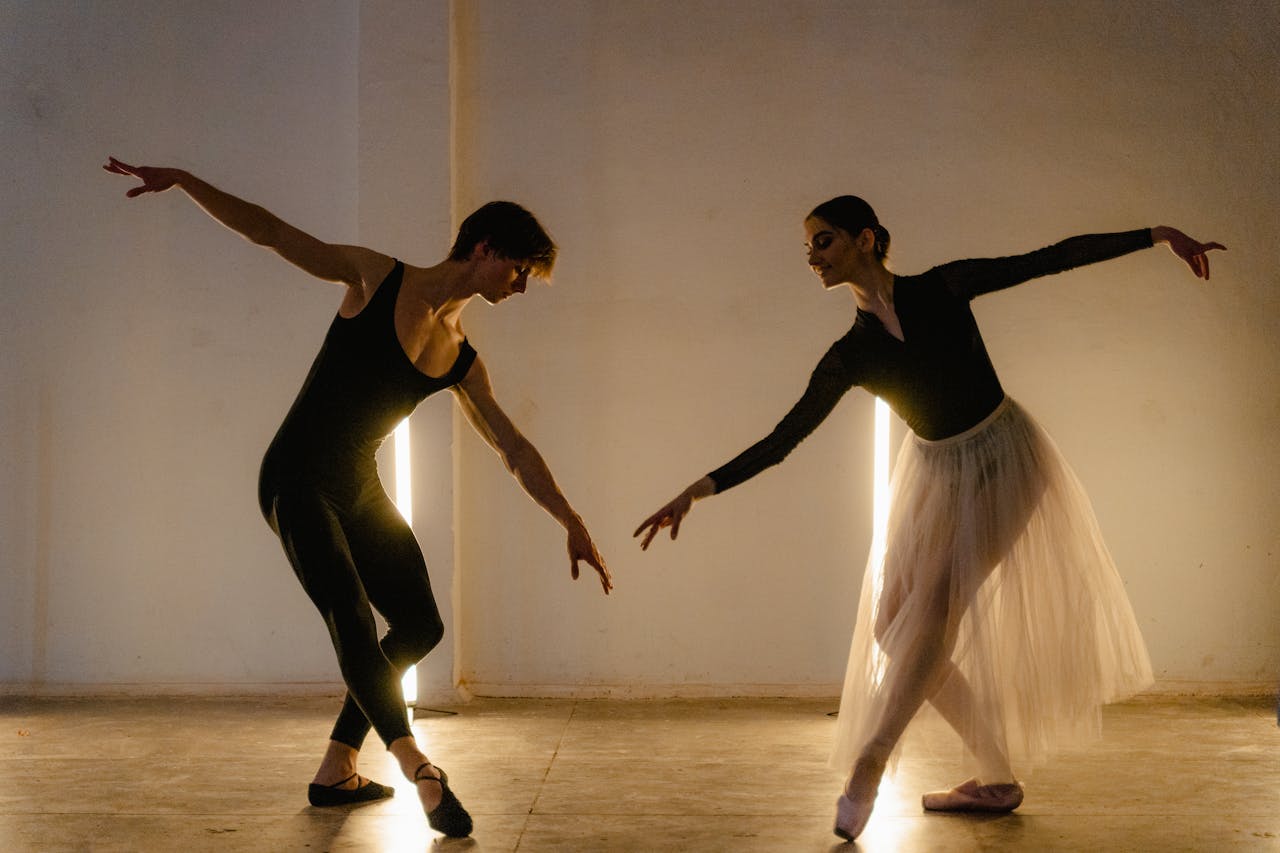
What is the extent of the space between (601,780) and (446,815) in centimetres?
72

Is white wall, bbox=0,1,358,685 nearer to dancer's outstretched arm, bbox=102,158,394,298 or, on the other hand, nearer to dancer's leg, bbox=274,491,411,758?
dancer's outstretched arm, bbox=102,158,394,298

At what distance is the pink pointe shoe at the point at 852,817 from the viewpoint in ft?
9.66

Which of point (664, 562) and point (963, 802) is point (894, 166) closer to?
point (664, 562)

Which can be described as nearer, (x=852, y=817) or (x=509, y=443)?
(x=852, y=817)

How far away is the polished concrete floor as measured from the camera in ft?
9.80

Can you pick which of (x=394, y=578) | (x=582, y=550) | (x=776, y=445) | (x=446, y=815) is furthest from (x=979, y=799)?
(x=394, y=578)

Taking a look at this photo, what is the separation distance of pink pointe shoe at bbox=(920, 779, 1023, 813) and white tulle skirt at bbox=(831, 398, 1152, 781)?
0.05 m

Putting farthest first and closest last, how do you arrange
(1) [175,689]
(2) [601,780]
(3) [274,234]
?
(1) [175,689], (2) [601,780], (3) [274,234]

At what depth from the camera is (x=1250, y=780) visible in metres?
3.49

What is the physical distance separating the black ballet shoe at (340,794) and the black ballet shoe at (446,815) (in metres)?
0.39

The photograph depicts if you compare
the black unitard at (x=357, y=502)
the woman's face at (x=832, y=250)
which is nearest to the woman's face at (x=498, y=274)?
the black unitard at (x=357, y=502)

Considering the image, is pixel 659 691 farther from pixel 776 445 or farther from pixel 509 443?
pixel 776 445

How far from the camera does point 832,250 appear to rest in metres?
3.14

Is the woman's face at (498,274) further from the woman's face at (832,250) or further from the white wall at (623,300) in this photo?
the white wall at (623,300)
